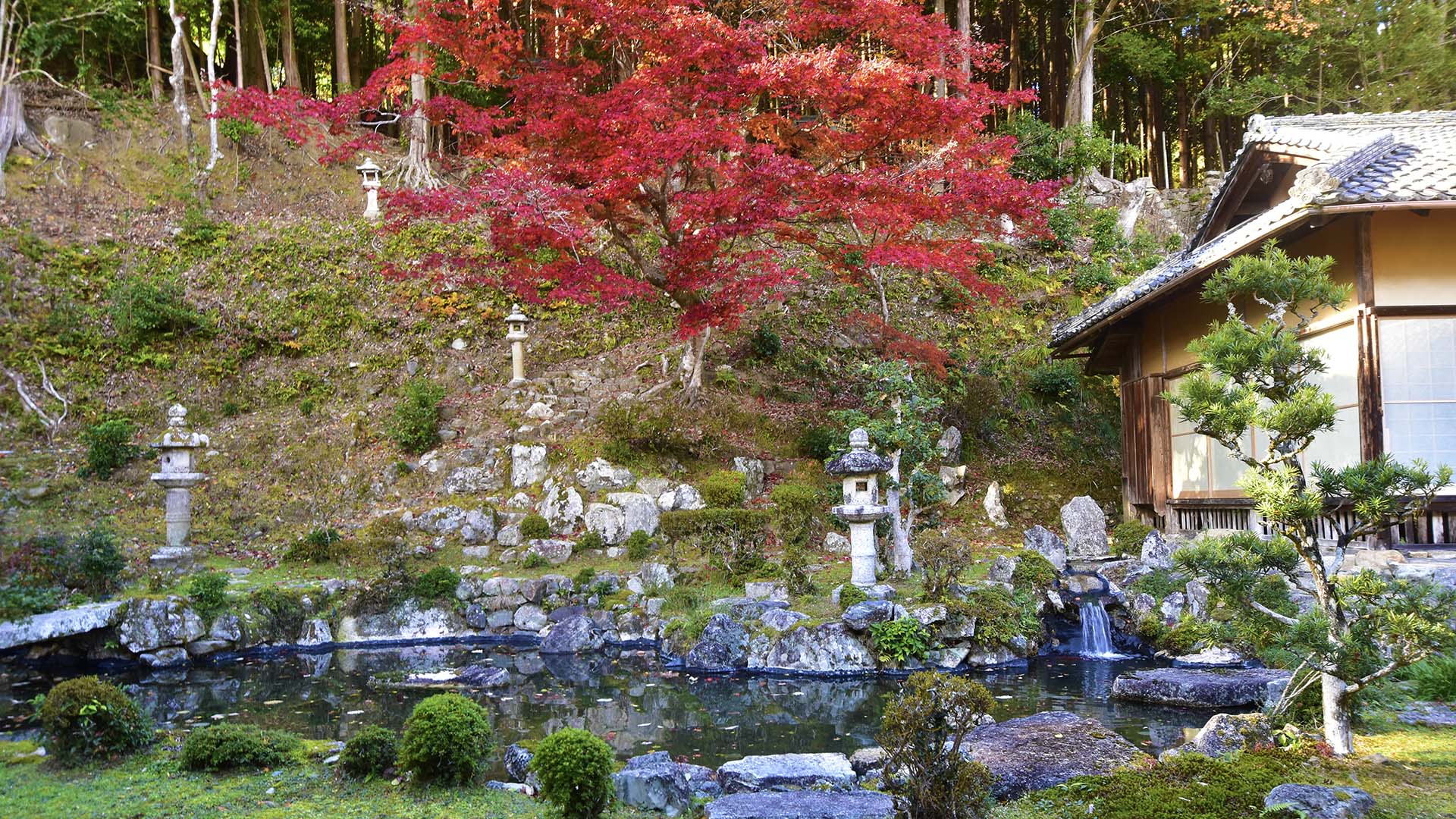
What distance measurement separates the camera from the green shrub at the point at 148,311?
17.5 m

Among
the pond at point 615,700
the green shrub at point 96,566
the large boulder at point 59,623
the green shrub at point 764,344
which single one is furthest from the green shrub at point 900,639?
the green shrub at point 96,566

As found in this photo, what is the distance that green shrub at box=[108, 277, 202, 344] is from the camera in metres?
17.5

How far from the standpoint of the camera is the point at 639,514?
45.2ft

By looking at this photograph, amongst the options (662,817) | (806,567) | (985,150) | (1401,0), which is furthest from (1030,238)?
(662,817)

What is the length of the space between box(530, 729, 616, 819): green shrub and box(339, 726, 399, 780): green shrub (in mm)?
1428

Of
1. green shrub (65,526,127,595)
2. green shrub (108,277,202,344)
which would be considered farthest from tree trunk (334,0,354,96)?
green shrub (65,526,127,595)

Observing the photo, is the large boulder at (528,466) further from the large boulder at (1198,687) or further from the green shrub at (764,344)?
the large boulder at (1198,687)

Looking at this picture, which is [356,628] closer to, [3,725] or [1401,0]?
[3,725]

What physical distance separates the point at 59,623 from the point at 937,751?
11.1m

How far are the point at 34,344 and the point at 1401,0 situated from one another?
31370 mm

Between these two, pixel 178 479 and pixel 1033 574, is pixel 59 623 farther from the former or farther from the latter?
pixel 1033 574

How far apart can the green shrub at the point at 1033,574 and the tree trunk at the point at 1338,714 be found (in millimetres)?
5592

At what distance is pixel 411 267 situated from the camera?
63.7 ft

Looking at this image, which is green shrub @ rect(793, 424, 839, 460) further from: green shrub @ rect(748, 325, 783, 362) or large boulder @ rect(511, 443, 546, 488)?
large boulder @ rect(511, 443, 546, 488)
